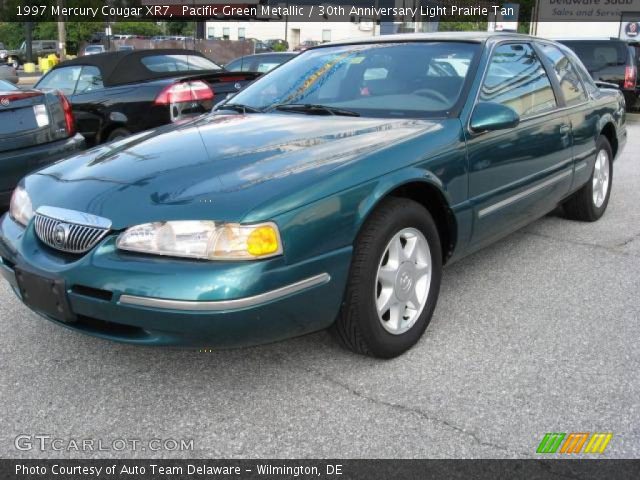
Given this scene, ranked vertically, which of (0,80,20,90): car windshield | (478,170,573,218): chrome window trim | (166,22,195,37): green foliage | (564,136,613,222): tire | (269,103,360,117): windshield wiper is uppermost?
(166,22,195,37): green foliage

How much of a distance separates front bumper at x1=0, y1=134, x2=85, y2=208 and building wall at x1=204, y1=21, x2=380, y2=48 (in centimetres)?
6137

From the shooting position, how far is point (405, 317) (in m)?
3.04

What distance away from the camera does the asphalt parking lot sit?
2381 mm

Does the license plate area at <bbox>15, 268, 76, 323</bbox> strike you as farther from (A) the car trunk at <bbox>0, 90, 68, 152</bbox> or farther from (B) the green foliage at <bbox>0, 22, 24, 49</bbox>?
(B) the green foliage at <bbox>0, 22, 24, 49</bbox>

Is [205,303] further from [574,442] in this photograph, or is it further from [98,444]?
[574,442]

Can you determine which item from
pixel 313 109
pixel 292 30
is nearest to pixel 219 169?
pixel 313 109

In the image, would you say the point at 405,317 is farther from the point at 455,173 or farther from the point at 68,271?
the point at 68,271

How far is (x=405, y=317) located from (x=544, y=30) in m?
30.5

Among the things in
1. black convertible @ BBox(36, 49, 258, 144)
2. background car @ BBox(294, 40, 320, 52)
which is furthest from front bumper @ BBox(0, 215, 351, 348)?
black convertible @ BBox(36, 49, 258, 144)

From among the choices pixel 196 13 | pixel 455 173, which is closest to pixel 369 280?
pixel 455 173

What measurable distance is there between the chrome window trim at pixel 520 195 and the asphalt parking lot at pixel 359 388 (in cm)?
53

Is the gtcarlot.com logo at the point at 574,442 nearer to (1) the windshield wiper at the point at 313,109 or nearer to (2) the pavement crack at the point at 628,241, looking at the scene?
(1) the windshield wiper at the point at 313,109

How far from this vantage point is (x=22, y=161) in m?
4.95

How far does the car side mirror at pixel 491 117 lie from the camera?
3291 mm
